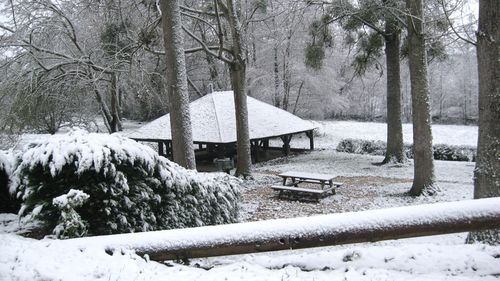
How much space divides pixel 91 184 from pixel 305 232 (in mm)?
2727

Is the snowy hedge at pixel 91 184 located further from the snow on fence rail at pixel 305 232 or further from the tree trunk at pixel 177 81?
the tree trunk at pixel 177 81

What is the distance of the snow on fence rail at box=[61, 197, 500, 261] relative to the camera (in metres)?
3.35

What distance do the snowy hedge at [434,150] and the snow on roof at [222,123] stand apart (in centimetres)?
250

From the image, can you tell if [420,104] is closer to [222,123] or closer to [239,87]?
[239,87]

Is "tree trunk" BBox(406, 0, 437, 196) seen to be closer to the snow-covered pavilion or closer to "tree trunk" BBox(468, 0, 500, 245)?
"tree trunk" BBox(468, 0, 500, 245)

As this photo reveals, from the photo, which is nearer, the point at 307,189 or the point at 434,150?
the point at 307,189

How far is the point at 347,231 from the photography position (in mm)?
3357

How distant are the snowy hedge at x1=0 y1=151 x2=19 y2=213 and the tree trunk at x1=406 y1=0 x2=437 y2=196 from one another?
9544mm

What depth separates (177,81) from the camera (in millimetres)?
9406

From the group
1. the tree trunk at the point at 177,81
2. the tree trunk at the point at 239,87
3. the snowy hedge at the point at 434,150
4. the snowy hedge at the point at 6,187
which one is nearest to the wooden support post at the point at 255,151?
the snowy hedge at the point at 434,150

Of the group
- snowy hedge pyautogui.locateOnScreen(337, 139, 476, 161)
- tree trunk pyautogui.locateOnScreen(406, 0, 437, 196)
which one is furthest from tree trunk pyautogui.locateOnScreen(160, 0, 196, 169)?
snowy hedge pyautogui.locateOnScreen(337, 139, 476, 161)

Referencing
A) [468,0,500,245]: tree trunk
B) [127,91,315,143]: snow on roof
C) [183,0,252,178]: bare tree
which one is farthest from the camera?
[127,91,315,143]: snow on roof

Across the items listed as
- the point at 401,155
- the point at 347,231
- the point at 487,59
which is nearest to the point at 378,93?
the point at 401,155

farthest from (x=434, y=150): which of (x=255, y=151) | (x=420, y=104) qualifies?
(x=420, y=104)
